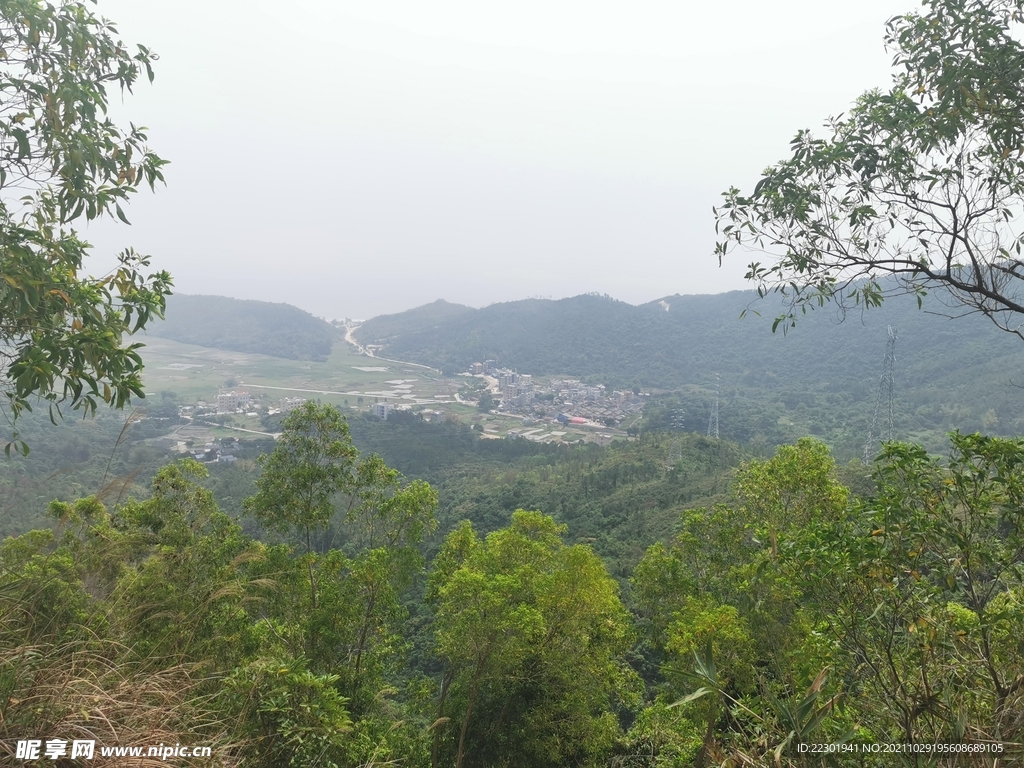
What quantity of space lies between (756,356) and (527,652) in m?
85.3

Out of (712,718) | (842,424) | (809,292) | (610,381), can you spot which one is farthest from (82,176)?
(610,381)

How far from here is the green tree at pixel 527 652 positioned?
18.0 feet

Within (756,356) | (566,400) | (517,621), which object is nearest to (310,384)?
(566,400)

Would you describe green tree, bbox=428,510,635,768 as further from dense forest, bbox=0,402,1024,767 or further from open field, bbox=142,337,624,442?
open field, bbox=142,337,624,442

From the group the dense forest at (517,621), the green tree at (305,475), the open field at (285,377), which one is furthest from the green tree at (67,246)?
the open field at (285,377)

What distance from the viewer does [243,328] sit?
93375 mm

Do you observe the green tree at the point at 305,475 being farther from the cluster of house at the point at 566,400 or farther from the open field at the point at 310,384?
the cluster of house at the point at 566,400

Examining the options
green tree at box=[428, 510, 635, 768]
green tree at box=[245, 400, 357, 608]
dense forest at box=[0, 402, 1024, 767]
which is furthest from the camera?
green tree at box=[245, 400, 357, 608]

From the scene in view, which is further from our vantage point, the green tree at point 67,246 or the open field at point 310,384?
the open field at point 310,384

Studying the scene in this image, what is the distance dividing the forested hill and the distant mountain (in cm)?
1552

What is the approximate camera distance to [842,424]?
49.1 metres

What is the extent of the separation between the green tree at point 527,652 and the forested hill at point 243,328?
291ft

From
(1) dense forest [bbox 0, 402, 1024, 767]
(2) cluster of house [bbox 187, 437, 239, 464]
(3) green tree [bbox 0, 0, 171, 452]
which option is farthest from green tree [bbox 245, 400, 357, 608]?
(2) cluster of house [bbox 187, 437, 239, 464]

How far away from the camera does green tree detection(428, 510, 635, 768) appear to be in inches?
216
